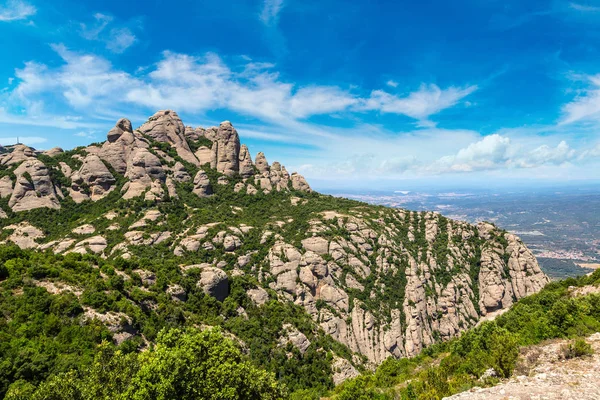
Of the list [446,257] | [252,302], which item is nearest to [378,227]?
[446,257]

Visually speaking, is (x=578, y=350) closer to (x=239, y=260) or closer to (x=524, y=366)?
(x=524, y=366)

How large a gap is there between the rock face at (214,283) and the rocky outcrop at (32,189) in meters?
64.4

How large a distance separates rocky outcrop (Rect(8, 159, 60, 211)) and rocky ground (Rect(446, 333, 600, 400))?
107382 mm

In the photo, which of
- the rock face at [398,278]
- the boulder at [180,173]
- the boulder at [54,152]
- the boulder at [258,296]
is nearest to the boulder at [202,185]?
the boulder at [180,173]

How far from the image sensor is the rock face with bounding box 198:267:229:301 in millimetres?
50750

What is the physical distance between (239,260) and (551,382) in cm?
6543

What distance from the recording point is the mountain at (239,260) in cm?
4009

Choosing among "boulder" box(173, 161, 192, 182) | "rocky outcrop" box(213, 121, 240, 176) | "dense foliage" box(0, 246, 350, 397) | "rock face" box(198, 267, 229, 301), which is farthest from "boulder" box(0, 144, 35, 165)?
"rock face" box(198, 267, 229, 301)

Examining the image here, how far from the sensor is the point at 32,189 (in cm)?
8244

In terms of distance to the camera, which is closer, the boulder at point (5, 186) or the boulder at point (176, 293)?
the boulder at point (176, 293)

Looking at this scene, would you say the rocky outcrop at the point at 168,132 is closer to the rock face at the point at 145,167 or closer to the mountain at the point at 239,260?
the rock face at the point at 145,167

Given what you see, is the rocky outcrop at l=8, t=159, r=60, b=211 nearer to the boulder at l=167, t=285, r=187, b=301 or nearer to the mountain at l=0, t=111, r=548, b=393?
the mountain at l=0, t=111, r=548, b=393

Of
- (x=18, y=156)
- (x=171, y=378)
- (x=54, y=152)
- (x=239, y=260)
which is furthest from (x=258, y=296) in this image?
(x=54, y=152)

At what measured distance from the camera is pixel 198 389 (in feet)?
56.7
